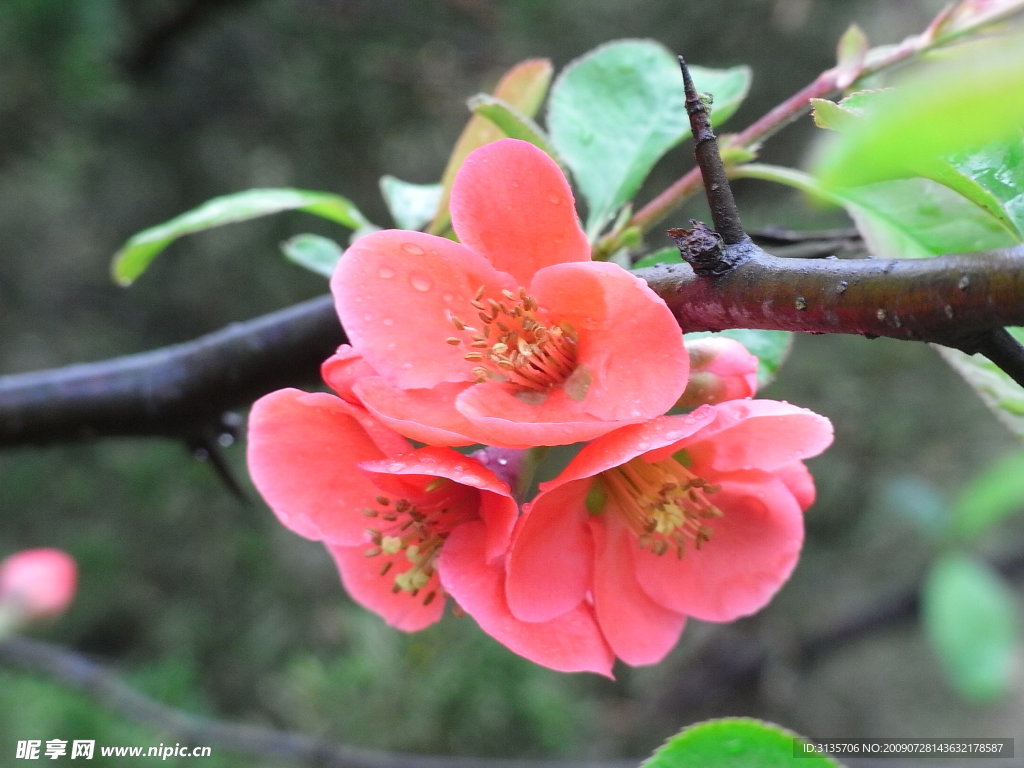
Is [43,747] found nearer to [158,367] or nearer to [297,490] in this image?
[158,367]

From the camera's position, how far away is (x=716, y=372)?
36 cm

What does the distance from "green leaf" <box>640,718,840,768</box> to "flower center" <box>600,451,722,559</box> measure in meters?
0.11

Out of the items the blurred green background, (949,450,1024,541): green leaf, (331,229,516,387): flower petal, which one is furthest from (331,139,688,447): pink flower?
the blurred green background

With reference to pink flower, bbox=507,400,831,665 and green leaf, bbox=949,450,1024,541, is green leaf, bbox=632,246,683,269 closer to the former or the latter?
pink flower, bbox=507,400,831,665

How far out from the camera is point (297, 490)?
15.3 inches

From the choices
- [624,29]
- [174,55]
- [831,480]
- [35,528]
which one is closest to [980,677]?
[831,480]

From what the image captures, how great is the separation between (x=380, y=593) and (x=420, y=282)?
0.59ft

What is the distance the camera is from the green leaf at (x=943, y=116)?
3.7 inches

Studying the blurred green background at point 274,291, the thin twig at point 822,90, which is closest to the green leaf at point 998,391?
the thin twig at point 822,90

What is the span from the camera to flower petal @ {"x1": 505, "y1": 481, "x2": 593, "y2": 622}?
1.12 ft

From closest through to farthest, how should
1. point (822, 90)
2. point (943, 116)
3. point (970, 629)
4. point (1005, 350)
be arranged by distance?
point (943, 116) → point (1005, 350) → point (822, 90) → point (970, 629)

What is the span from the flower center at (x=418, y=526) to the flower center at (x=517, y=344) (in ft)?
0.20

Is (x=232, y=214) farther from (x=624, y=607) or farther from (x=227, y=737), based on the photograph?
(x=227, y=737)

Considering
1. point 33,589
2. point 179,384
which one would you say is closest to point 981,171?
point 179,384
